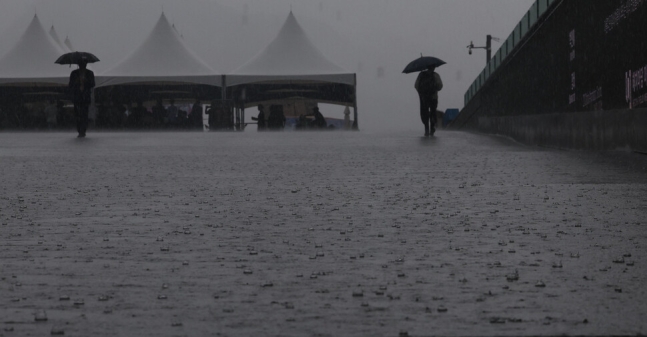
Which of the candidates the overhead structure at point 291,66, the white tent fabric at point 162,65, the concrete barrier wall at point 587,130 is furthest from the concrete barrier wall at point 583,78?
the white tent fabric at point 162,65

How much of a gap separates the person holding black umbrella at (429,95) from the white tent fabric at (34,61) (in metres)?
22.8

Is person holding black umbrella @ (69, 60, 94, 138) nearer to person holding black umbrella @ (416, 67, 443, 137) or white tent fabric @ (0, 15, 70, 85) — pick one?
person holding black umbrella @ (416, 67, 443, 137)

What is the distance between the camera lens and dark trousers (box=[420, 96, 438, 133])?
26.5 metres

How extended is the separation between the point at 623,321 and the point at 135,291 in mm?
1801

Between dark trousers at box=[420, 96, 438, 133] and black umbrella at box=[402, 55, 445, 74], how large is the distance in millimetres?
2061

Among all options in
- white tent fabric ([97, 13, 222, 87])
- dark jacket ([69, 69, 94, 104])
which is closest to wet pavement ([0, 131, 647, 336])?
dark jacket ([69, 69, 94, 104])

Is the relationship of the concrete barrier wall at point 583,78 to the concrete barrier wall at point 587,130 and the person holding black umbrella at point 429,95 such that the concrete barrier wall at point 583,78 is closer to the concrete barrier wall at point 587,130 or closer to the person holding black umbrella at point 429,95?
the concrete barrier wall at point 587,130

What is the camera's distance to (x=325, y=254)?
19.7 feet

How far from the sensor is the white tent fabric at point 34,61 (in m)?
47.0

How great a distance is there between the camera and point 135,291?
4859mm

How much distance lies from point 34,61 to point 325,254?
143ft

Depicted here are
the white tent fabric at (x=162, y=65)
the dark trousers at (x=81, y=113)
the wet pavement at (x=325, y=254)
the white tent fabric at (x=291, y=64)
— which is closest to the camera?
the wet pavement at (x=325, y=254)

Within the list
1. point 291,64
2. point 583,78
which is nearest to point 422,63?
point 583,78

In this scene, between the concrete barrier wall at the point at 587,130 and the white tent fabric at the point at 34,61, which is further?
the white tent fabric at the point at 34,61
